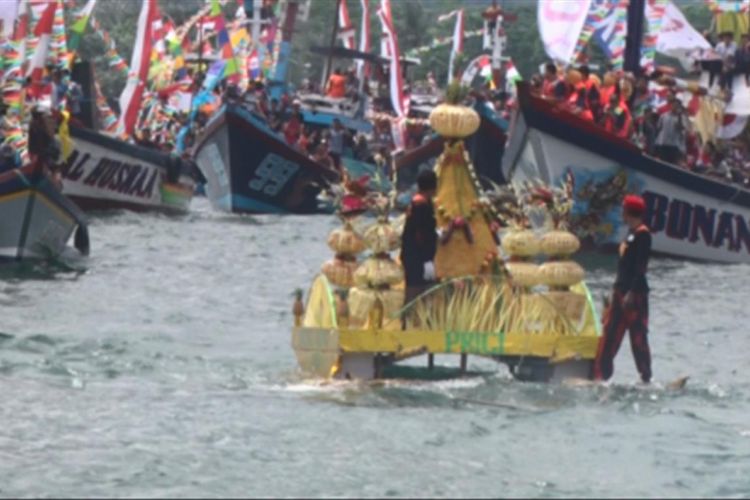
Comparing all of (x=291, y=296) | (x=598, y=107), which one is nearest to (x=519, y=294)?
(x=291, y=296)

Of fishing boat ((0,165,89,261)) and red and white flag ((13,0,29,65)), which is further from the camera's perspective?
red and white flag ((13,0,29,65))

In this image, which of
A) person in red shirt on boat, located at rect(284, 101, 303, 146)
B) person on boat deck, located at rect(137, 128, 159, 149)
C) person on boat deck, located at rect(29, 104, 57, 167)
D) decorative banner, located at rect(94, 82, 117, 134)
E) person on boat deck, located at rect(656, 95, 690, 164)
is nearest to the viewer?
person on boat deck, located at rect(29, 104, 57, 167)

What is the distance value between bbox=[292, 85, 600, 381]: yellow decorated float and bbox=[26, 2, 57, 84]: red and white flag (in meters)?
19.7

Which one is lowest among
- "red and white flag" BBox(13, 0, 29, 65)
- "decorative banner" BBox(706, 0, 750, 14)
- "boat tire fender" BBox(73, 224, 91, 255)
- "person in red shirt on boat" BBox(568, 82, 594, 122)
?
"boat tire fender" BBox(73, 224, 91, 255)

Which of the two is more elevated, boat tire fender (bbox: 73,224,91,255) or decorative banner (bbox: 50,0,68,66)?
decorative banner (bbox: 50,0,68,66)

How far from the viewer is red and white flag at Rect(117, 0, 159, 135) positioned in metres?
43.9

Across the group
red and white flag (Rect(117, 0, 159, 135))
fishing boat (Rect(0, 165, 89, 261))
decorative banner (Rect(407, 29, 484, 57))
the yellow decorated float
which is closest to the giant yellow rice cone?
the yellow decorated float

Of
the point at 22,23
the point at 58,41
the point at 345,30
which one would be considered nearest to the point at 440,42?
the point at 345,30

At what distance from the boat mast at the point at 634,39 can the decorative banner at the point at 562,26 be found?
2.99 ft

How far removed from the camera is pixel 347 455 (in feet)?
54.6

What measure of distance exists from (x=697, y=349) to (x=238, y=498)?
9255mm

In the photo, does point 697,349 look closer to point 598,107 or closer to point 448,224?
point 448,224

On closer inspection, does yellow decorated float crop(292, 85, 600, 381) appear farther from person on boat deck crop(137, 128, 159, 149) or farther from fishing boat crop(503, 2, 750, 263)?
person on boat deck crop(137, 128, 159, 149)

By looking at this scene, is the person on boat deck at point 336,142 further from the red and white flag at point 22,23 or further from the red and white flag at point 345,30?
the red and white flag at point 345,30
